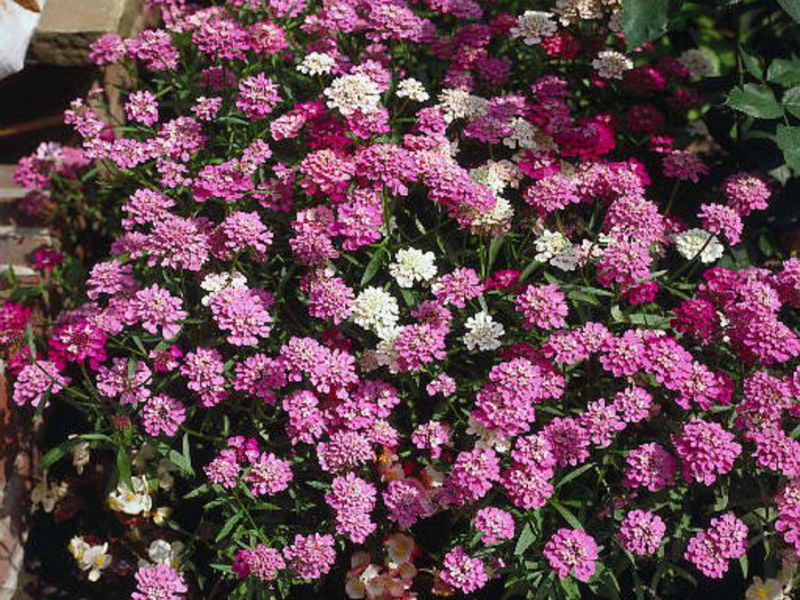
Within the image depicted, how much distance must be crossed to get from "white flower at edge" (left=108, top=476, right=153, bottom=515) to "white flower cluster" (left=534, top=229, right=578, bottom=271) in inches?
50.6

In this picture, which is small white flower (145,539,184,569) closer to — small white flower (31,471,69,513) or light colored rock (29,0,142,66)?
small white flower (31,471,69,513)

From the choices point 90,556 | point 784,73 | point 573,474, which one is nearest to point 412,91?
point 784,73

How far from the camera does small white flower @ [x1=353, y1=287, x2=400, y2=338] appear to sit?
2564 millimetres

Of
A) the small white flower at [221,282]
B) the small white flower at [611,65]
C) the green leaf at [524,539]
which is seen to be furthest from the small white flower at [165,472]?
the small white flower at [611,65]

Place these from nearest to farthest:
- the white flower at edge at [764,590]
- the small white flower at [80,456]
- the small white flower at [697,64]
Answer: the white flower at edge at [764,590] → the small white flower at [80,456] → the small white flower at [697,64]

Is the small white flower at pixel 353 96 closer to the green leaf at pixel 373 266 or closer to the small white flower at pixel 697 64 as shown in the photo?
the green leaf at pixel 373 266

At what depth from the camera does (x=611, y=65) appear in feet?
10.1

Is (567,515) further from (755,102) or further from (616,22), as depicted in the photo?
(616,22)

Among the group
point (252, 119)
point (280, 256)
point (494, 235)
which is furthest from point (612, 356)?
point (252, 119)

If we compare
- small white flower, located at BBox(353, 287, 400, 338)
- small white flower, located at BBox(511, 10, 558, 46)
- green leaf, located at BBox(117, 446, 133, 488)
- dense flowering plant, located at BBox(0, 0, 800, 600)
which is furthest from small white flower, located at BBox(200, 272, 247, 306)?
small white flower, located at BBox(511, 10, 558, 46)

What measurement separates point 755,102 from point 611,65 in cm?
48

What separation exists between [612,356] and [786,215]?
36.2 inches

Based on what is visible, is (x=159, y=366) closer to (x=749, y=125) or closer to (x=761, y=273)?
(x=761, y=273)

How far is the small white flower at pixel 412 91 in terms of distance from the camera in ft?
Result: 9.48
